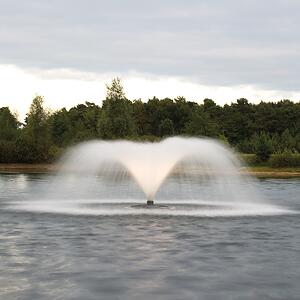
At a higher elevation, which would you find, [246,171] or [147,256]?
[246,171]

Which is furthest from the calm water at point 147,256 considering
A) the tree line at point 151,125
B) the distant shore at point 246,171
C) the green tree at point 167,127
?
the green tree at point 167,127

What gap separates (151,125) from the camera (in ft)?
578

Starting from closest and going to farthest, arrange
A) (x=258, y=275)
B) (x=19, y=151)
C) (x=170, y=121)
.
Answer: (x=258, y=275)
(x=19, y=151)
(x=170, y=121)

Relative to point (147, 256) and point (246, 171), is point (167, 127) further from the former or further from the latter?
point (147, 256)

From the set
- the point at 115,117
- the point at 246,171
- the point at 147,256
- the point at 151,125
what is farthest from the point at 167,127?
the point at 147,256

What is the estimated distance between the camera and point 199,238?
24953mm

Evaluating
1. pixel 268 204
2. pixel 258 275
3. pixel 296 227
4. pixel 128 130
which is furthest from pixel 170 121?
pixel 258 275

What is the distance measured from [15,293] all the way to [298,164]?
89.7 metres

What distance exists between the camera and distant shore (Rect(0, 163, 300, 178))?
3719 inches

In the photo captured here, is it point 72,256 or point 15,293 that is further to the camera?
point 72,256

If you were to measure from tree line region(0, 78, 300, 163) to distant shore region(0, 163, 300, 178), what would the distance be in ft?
10.9

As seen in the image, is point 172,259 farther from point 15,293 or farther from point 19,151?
point 19,151

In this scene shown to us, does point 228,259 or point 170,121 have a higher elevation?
point 170,121

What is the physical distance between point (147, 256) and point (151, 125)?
15573cm
